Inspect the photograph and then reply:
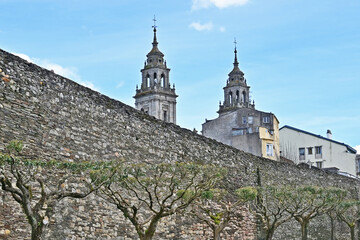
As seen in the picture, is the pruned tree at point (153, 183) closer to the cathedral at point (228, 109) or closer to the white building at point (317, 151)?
the cathedral at point (228, 109)

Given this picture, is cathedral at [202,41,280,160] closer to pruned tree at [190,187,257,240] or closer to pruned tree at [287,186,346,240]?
pruned tree at [287,186,346,240]

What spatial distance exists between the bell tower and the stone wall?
223 feet

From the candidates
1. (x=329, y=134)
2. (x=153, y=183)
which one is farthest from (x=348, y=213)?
(x=329, y=134)

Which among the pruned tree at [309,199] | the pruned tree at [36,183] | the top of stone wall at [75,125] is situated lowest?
the pruned tree at [36,183]

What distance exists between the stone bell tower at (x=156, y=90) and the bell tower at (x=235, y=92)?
9794 millimetres

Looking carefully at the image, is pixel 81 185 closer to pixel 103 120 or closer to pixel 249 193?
pixel 103 120

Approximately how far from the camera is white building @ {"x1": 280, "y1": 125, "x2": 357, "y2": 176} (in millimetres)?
55969

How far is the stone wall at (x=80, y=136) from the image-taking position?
45.8ft

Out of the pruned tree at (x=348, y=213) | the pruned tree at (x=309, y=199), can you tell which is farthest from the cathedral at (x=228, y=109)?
the pruned tree at (x=309, y=199)

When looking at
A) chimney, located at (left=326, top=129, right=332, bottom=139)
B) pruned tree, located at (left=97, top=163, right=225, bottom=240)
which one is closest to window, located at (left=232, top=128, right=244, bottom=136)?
chimney, located at (left=326, top=129, right=332, bottom=139)

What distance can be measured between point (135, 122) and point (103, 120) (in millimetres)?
1736

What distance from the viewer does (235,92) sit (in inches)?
3590

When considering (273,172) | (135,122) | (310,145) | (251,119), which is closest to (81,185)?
(135,122)

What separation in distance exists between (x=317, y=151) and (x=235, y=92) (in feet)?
117
